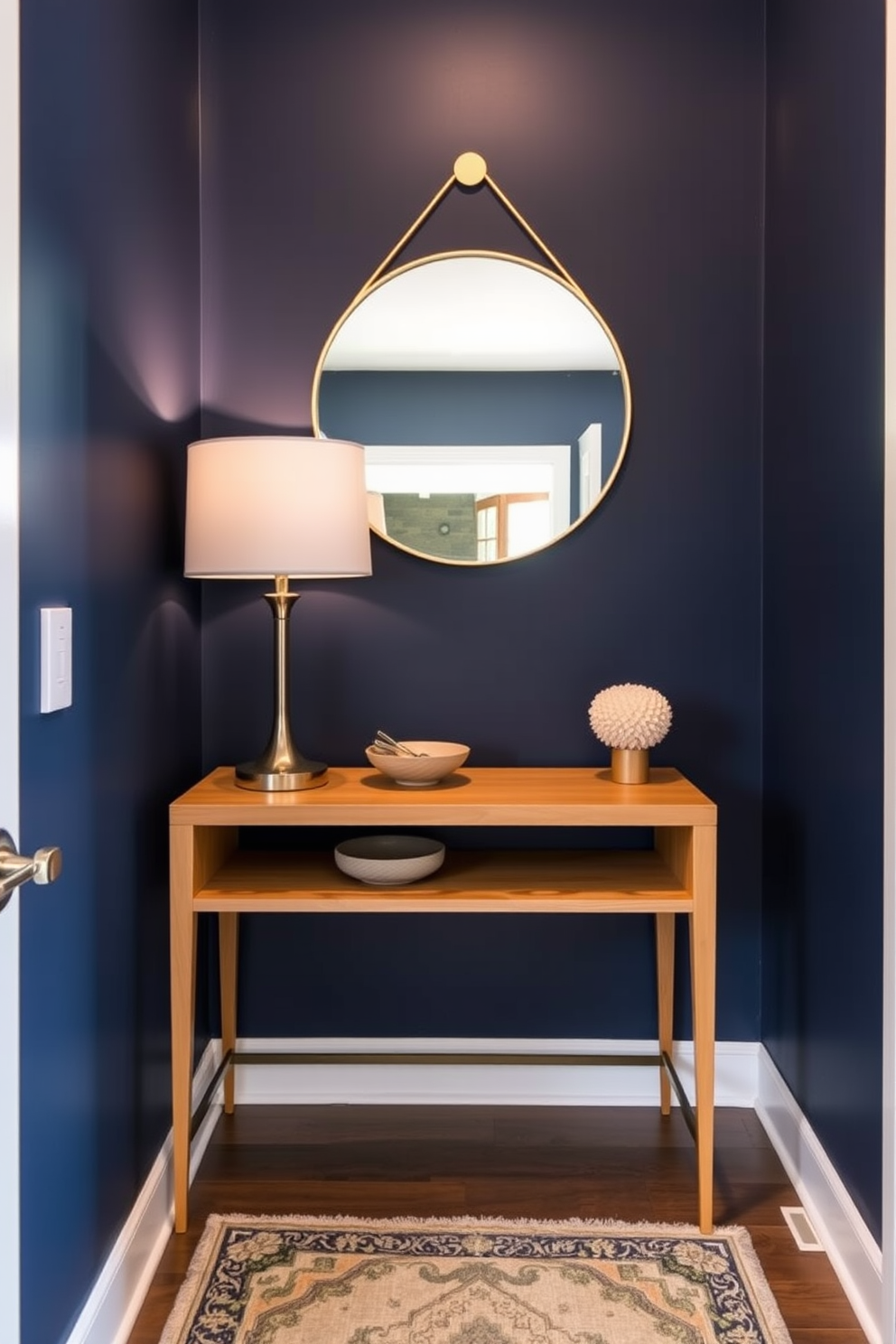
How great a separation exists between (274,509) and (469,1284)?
1.34 meters

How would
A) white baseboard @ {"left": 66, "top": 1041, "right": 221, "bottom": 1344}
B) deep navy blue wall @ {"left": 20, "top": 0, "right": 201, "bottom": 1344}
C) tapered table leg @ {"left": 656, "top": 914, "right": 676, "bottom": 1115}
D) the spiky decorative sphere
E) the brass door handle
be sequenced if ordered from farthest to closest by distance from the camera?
tapered table leg @ {"left": 656, "top": 914, "right": 676, "bottom": 1115}, the spiky decorative sphere, white baseboard @ {"left": 66, "top": 1041, "right": 221, "bottom": 1344}, deep navy blue wall @ {"left": 20, "top": 0, "right": 201, "bottom": 1344}, the brass door handle

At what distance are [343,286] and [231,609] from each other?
2.45 feet

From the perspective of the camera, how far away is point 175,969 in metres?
1.94

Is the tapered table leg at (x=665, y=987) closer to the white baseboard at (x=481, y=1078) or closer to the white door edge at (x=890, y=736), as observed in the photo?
the white baseboard at (x=481, y=1078)

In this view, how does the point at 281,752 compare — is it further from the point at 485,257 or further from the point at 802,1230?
the point at 802,1230

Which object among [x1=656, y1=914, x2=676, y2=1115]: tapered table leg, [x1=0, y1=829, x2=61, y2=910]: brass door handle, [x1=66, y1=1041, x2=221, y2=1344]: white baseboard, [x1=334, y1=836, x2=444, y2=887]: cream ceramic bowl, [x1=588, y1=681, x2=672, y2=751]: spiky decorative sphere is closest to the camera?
[x1=0, y1=829, x2=61, y2=910]: brass door handle

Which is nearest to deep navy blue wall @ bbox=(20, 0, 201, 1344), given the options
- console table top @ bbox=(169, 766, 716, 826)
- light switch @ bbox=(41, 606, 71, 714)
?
light switch @ bbox=(41, 606, 71, 714)

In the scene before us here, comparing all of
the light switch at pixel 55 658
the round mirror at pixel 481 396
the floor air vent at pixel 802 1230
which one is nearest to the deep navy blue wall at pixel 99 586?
the light switch at pixel 55 658

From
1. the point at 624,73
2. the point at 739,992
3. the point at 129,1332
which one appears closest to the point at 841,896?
the point at 739,992

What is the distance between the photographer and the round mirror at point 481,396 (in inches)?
93.7

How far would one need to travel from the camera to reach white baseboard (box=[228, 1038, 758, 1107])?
95.5 inches

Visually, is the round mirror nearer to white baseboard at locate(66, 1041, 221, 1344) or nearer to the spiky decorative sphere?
the spiky decorative sphere

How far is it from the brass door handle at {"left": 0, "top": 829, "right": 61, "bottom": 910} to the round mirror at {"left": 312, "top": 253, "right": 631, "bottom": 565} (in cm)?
147

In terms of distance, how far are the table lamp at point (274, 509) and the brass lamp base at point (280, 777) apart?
37 centimetres
